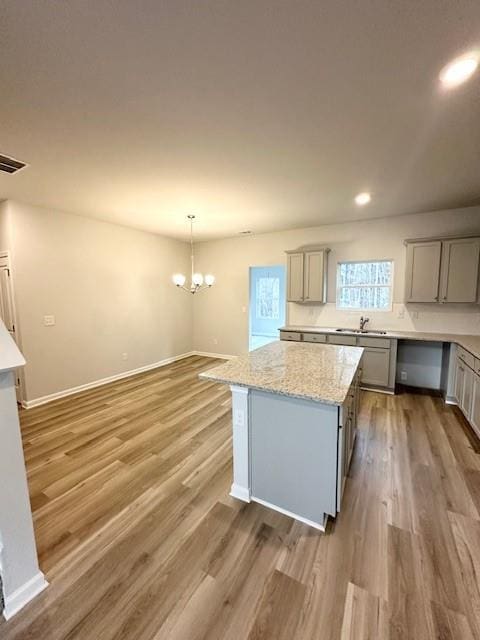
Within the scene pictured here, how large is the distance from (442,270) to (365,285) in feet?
3.77

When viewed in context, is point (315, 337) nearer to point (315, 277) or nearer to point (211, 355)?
point (315, 277)

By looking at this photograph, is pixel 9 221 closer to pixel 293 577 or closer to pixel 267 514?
pixel 267 514

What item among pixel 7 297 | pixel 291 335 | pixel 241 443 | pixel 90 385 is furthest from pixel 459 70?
pixel 90 385

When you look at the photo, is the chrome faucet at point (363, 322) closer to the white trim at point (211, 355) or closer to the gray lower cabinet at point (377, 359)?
the gray lower cabinet at point (377, 359)

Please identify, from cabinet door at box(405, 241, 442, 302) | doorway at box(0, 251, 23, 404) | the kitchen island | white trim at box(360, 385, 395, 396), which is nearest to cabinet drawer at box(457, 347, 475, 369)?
cabinet door at box(405, 241, 442, 302)

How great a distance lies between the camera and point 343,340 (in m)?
4.40

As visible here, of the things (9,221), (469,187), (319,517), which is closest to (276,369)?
(319,517)

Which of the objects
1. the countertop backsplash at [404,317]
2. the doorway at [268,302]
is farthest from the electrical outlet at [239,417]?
the doorway at [268,302]

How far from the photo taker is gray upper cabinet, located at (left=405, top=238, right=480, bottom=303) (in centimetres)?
375

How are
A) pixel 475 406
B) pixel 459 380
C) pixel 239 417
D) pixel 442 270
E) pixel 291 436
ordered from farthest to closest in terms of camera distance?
1. pixel 442 270
2. pixel 459 380
3. pixel 475 406
4. pixel 239 417
5. pixel 291 436

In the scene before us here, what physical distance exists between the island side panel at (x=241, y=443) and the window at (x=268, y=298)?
25.4 ft

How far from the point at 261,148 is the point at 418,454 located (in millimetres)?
3225

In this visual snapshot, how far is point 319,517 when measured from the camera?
1.80 metres

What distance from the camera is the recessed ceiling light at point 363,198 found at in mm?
3469
